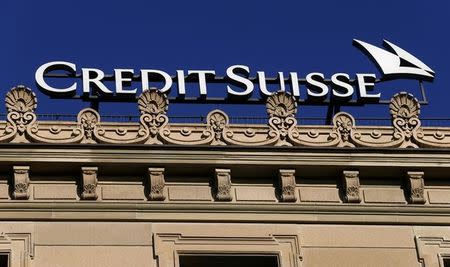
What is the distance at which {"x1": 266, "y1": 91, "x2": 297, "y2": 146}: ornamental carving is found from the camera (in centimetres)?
2838

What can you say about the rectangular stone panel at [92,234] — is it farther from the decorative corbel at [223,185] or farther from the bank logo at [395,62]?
the bank logo at [395,62]

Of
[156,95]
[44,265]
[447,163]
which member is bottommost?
[44,265]

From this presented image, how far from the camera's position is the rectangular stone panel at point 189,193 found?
89.8 ft

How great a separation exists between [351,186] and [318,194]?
0.68 meters

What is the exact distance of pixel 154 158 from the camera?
90.1ft

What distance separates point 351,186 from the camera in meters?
27.9

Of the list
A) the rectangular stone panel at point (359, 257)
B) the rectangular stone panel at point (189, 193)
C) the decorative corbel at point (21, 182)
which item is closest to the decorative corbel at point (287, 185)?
the rectangular stone panel at point (359, 257)

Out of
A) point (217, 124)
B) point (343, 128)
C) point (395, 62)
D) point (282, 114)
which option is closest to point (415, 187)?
point (343, 128)

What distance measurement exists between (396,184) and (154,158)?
4.94 meters

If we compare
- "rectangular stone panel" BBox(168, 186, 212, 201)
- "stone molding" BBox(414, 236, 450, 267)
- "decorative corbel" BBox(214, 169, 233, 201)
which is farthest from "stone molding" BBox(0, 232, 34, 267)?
"stone molding" BBox(414, 236, 450, 267)

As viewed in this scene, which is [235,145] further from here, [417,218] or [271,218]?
[417,218]

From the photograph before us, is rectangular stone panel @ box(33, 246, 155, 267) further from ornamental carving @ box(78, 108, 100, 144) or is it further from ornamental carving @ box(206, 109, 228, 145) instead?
ornamental carving @ box(206, 109, 228, 145)

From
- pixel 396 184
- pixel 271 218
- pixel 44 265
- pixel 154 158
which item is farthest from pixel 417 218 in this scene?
pixel 44 265

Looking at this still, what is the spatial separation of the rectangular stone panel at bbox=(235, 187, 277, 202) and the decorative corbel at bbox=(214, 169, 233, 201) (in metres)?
0.22
